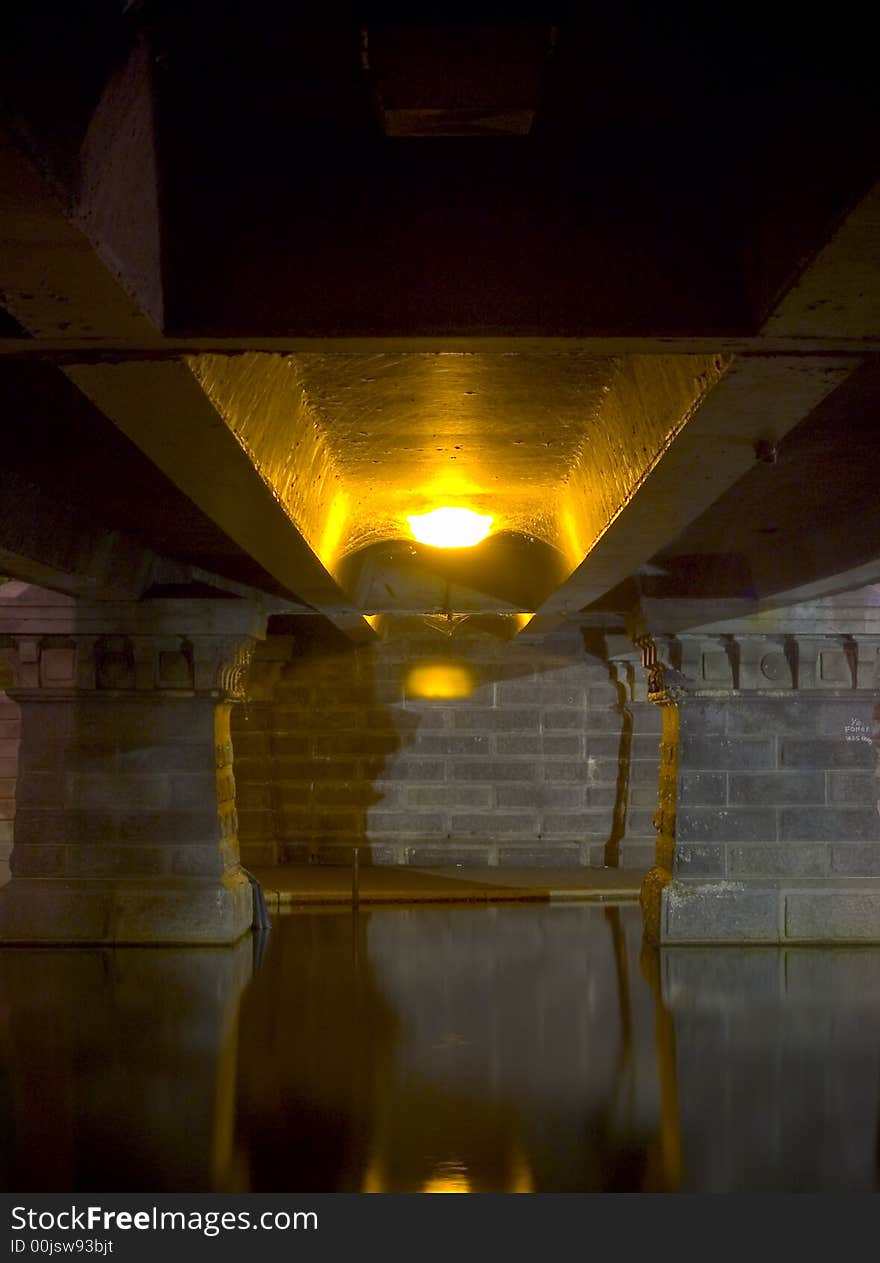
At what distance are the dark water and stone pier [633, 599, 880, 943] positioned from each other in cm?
36

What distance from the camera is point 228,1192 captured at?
14.3 ft

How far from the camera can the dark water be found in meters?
4.64

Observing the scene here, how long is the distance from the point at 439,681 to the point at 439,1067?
24.8ft

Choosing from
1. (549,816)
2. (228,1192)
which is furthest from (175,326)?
(549,816)

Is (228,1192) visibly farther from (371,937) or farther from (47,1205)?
(371,937)

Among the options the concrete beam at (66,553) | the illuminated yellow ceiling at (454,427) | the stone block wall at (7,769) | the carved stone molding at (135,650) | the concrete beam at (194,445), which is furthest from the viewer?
the stone block wall at (7,769)

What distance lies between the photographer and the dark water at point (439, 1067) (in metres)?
4.64

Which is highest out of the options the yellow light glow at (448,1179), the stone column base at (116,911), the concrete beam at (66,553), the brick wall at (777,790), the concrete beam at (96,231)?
the concrete beam at (66,553)

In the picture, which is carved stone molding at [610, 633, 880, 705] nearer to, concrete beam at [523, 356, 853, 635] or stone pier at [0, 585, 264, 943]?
stone pier at [0, 585, 264, 943]

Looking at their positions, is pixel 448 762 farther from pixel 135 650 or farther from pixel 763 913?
pixel 135 650

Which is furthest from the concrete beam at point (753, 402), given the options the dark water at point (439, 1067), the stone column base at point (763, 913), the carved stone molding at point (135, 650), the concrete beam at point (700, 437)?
the stone column base at point (763, 913)

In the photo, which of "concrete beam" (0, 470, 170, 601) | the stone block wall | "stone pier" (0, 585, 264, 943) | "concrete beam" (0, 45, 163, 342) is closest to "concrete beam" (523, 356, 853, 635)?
"concrete beam" (0, 45, 163, 342)

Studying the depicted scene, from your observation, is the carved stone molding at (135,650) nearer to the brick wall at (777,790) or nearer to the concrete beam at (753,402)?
the brick wall at (777,790)

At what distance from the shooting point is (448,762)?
13383 millimetres
